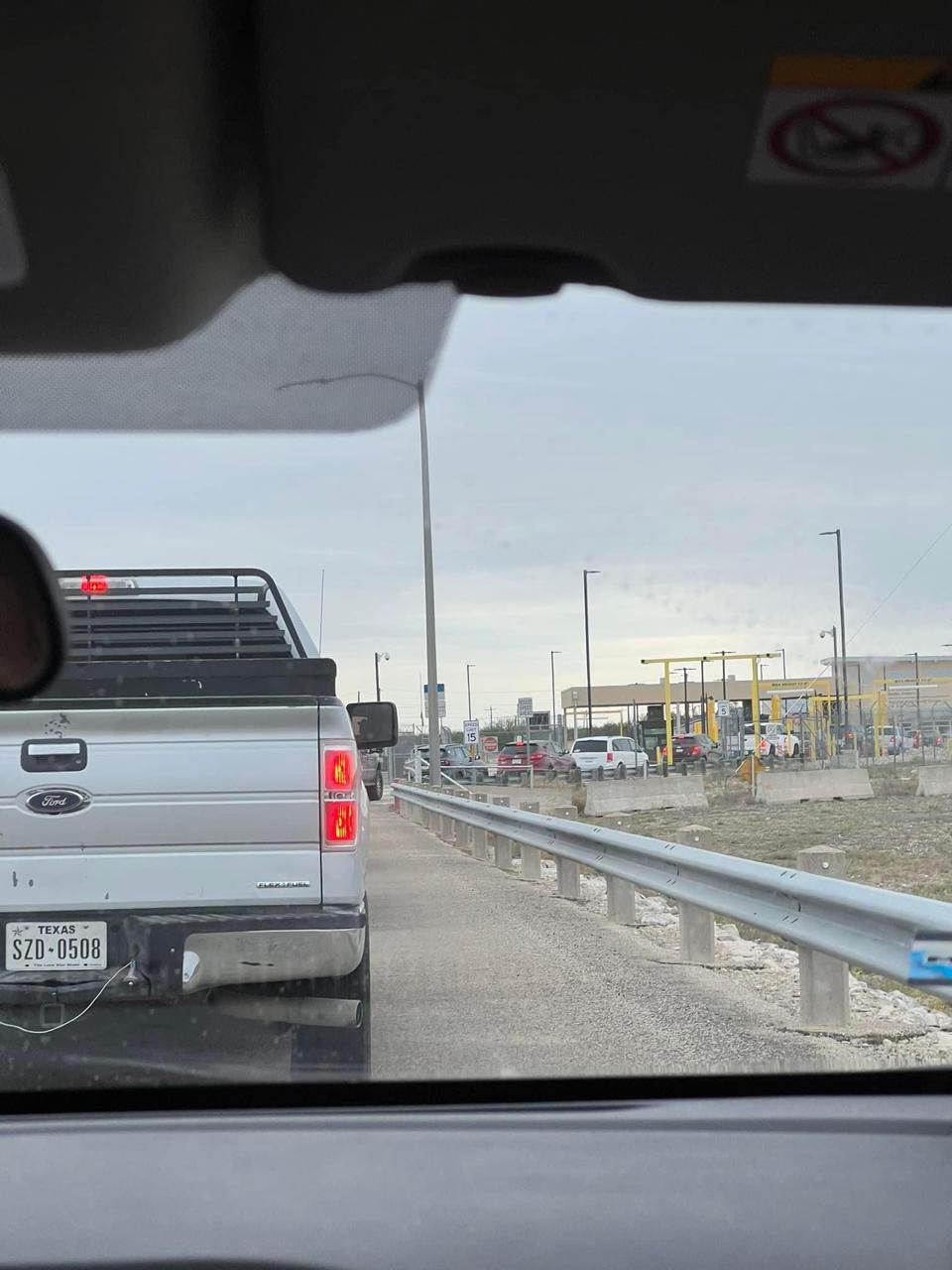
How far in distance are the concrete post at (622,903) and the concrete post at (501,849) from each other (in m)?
2.43

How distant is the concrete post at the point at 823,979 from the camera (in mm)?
5145

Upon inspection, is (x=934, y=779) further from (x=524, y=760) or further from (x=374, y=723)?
(x=374, y=723)

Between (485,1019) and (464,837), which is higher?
(464,837)

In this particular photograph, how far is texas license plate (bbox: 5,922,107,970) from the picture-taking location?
467 cm

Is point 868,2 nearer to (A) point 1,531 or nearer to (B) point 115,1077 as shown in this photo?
(A) point 1,531

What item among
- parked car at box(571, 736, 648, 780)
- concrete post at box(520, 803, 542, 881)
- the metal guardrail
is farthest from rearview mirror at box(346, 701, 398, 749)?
parked car at box(571, 736, 648, 780)

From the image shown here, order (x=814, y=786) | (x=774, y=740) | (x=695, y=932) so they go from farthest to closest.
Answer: (x=814, y=786) → (x=774, y=740) → (x=695, y=932)

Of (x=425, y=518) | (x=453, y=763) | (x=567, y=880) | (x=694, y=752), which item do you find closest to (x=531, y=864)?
(x=567, y=880)

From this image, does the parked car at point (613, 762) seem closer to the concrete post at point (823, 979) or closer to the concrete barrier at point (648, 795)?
the concrete barrier at point (648, 795)

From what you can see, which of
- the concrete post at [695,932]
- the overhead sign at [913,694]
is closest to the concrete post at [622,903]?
the concrete post at [695,932]

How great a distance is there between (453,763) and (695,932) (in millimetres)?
1535

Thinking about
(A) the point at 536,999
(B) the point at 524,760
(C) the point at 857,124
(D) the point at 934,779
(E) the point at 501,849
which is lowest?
(A) the point at 536,999

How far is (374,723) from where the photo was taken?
5559mm

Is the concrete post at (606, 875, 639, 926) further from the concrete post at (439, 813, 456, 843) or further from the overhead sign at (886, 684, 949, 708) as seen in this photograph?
the overhead sign at (886, 684, 949, 708)
